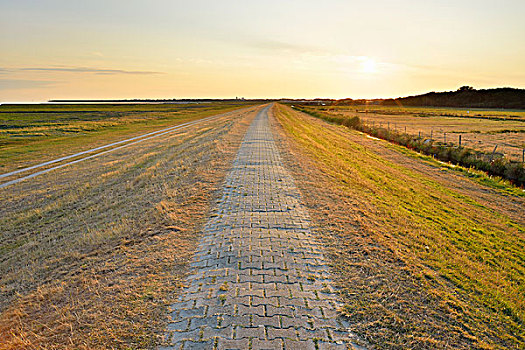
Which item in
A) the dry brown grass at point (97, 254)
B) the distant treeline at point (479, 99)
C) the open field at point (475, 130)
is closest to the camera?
the dry brown grass at point (97, 254)

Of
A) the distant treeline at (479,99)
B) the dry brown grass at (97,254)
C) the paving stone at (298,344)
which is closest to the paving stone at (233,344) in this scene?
the paving stone at (298,344)

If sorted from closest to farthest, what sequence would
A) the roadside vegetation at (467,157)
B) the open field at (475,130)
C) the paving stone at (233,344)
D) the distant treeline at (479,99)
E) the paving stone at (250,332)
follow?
1. the paving stone at (233,344)
2. the paving stone at (250,332)
3. the roadside vegetation at (467,157)
4. the open field at (475,130)
5. the distant treeline at (479,99)

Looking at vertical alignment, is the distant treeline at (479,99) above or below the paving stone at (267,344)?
above

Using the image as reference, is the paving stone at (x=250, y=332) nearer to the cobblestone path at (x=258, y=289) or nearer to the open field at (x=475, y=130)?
the cobblestone path at (x=258, y=289)

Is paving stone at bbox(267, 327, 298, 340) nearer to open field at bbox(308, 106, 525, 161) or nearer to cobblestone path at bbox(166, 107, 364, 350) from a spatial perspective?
cobblestone path at bbox(166, 107, 364, 350)

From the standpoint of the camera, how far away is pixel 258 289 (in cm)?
371

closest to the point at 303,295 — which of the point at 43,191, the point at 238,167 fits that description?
the point at 238,167

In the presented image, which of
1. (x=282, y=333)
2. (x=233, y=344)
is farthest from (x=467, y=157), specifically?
(x=233, y=344)

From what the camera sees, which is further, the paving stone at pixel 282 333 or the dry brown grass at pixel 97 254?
the dry brown grass at pixel 97 254

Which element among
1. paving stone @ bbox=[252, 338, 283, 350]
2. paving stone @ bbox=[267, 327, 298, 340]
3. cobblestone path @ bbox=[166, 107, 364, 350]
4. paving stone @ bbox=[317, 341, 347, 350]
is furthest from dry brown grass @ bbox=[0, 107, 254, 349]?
paving stone @ bbox=[317, 341, 347, 350]

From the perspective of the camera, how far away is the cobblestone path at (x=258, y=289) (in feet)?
9.71

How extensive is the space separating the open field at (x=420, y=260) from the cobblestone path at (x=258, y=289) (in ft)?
1.13

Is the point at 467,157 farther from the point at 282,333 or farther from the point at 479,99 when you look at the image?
the point at 479,99

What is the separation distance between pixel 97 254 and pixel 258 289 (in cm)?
320
